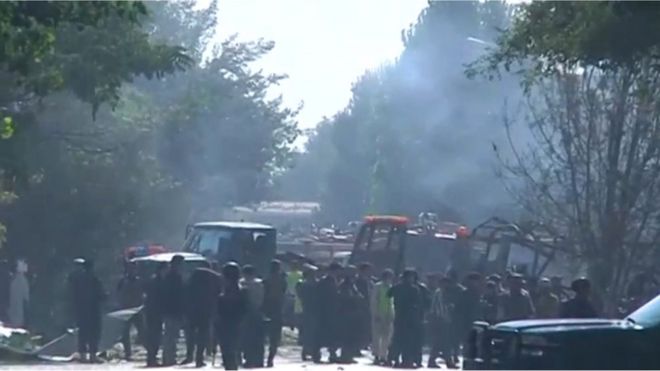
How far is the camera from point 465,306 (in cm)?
3102

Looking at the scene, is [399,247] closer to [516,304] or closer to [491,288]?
[491,288]

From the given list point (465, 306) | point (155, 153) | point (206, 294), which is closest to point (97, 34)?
point (206, 294)

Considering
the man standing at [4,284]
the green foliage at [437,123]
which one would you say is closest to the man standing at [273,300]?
the man standing at [4,284]

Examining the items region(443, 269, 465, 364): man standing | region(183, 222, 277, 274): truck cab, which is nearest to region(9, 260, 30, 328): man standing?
region(183, 222, 277, 274): truck cab

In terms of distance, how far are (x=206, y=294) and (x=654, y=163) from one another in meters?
7.92

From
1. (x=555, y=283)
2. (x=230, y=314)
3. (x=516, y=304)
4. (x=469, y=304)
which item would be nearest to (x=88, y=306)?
(x=230, y=314)

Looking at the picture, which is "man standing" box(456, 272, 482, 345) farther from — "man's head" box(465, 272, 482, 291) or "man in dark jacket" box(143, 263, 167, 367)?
"man in dark jacket" box(143, 263, 167, 367)

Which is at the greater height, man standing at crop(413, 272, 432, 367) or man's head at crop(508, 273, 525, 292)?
man's head at crop(508, 273, 525, 292)

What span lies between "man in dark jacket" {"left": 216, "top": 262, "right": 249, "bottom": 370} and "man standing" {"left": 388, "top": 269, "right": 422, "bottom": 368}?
3781 millimetres

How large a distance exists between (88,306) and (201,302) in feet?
9.40

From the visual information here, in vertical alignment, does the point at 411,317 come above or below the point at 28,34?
below

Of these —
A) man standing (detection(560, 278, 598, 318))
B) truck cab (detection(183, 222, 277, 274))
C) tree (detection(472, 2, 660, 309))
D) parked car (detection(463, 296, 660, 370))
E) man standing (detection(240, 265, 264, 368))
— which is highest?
tree (detection(472, 2, 660, 309))

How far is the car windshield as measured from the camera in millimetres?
17453

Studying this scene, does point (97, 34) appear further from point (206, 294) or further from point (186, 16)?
point (186, 16)
